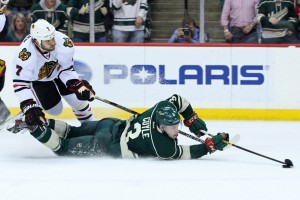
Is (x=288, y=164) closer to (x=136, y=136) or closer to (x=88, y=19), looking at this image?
(x=136, y=136)

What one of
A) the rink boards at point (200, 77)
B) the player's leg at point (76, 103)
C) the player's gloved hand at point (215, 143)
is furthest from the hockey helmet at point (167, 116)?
the rink boards at point (200, 77)

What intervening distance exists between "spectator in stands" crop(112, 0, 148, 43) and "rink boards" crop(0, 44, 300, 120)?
0.22 m

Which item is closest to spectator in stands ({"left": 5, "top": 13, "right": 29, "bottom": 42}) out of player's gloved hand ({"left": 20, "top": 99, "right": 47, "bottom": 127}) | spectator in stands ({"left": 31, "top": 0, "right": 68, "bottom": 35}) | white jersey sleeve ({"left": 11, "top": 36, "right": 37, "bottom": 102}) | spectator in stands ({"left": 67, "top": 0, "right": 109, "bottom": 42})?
spectator in stands ({"left": 31, "top": 0, "right": 68, "bottom": 35})

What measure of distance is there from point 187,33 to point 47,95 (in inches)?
103

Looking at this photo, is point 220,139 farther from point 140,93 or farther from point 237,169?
point 140,93

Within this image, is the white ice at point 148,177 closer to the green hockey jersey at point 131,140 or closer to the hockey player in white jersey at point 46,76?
the green hockey jersey at point 131,140

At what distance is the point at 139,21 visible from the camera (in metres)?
9.72

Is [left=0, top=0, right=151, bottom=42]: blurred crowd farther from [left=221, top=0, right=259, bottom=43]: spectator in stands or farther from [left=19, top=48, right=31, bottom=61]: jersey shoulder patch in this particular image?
[left=19, top=48, right=31, bottom=61]: jersey shoulder patch

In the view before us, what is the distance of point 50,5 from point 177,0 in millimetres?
1388

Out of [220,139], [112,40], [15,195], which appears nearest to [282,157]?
[220,139]

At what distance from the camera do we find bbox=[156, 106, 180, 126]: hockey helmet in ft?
20.6

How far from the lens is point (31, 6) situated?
985 cm

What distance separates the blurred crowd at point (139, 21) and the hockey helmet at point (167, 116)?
3.36 m

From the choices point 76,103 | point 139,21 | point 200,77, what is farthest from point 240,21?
point 76,103
